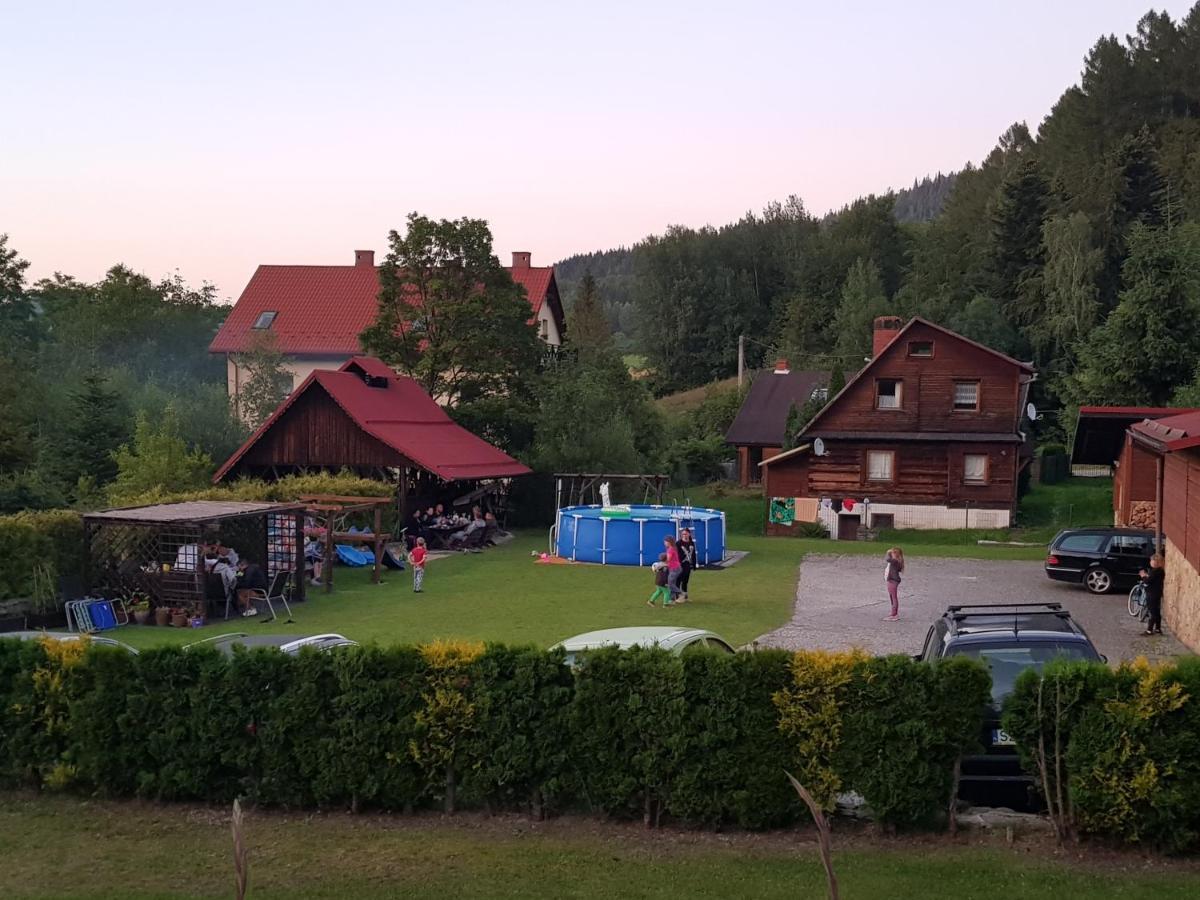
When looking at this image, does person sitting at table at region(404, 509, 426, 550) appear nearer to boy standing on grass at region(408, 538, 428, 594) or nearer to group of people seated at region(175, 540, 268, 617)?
boy standing on grass at region(408, 538, 428, 594)

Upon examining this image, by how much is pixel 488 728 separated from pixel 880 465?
120ft

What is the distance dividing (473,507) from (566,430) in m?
4.60

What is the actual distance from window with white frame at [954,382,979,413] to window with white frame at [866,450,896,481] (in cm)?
303

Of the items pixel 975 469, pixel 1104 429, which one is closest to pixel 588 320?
pixel 975 469

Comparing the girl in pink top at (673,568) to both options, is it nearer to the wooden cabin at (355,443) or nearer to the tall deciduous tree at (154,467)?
the wooden cabin at (355,443)

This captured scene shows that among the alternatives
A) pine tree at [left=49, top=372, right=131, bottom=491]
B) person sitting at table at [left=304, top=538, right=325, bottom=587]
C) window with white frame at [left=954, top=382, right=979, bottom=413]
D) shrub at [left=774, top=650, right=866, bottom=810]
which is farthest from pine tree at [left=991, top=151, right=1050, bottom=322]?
shrub at [left=774, top=650, right=866, bottom=810]

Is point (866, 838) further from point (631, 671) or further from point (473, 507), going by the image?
point (473, 507)

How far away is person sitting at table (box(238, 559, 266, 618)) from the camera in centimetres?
2570

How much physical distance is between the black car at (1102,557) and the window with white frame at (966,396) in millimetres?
16454

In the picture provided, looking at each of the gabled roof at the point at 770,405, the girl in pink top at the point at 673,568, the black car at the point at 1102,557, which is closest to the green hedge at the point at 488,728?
the girl in pink top at the point at 673,568

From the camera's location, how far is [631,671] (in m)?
10.8

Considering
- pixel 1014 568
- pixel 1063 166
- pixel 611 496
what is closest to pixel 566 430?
pixel 611 496

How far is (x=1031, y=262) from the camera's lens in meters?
72.1

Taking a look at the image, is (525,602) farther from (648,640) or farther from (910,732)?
(910,732)
